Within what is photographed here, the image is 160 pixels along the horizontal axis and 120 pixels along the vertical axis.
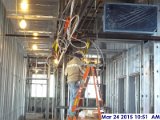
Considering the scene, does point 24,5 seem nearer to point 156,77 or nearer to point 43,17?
point 43,17

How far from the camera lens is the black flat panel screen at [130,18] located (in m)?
7.31

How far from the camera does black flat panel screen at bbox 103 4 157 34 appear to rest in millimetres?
7313

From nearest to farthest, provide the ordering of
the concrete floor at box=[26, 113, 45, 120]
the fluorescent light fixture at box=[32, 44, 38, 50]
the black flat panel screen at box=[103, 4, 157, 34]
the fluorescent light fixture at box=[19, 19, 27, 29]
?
the black flat panel screen at box=[103, 4, 157, 34], the fluorescent light fixture at box=[19, 19, 27, 29], the fluorescent light fixture at box=[32, 44, 38, 50], the concrete floor at box=[26, 113, 45, 120]

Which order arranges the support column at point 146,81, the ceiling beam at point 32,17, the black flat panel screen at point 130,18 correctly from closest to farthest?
Answer: the black flat panel screen at point 130,18 → the ceiling beam at point 32,17 → the support column at point 146,81

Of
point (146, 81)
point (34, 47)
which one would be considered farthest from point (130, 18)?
point (34, 47)

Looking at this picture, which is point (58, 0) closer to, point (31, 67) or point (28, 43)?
point (28, 43)

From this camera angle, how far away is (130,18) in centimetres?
748

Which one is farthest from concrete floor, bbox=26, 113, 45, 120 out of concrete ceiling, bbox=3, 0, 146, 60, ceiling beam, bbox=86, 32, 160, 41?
ceiling beam, bbox=86, 32, 160, 41

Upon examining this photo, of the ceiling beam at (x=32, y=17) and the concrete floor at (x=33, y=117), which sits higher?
the ceiling beam at (x=32, y=17)

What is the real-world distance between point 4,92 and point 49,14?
248cm

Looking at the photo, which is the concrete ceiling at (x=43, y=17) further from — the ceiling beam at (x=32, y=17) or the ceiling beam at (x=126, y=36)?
the ceiling beam at (x=126, y=36)

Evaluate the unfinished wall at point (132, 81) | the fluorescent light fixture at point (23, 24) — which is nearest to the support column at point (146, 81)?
the unfinished wall at point (132, 81)

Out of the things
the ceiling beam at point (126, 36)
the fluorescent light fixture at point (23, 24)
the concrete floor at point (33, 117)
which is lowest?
the concrete floor at point (33, 117)

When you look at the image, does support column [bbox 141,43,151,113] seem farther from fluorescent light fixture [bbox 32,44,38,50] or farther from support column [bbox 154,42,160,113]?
fluorescent light fixture [bbox 32,44,38,50]
